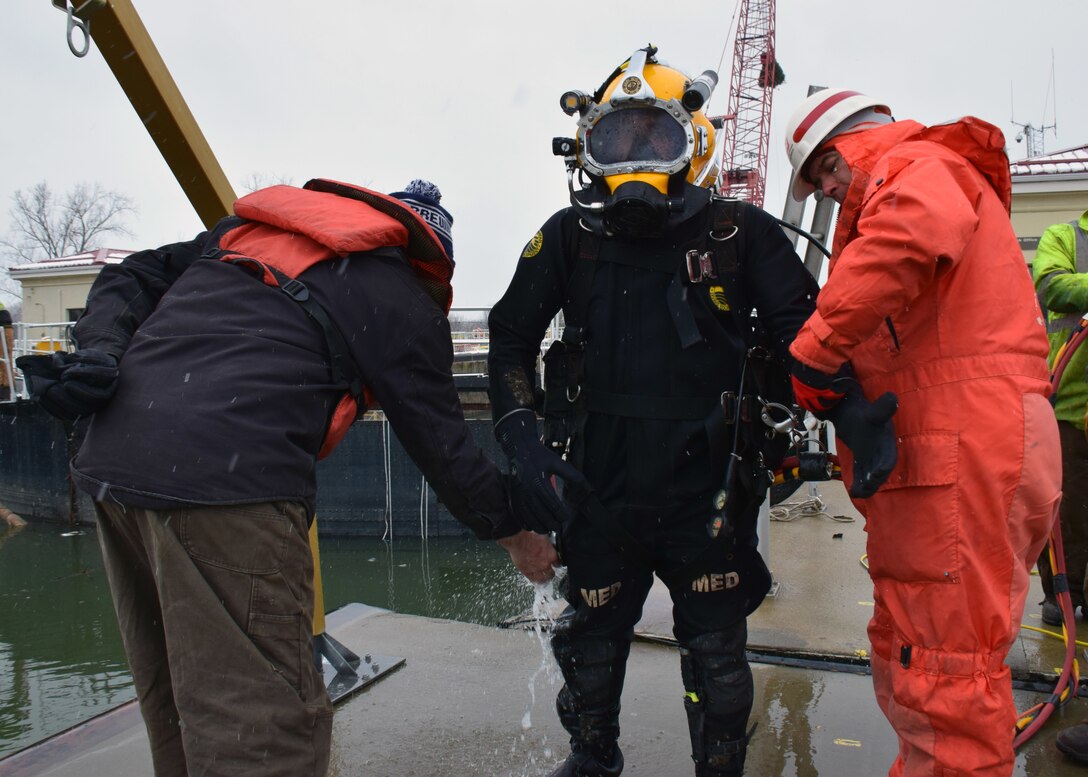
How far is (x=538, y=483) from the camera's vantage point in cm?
215

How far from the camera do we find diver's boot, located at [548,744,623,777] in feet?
7.71

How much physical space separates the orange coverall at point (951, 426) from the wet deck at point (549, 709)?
84 centimetres

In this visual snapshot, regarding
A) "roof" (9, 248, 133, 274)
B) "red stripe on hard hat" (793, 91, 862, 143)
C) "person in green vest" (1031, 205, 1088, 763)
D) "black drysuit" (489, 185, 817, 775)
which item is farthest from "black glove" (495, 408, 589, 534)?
"roof" (9, 248, 133, 274)

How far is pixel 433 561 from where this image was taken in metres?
11.6

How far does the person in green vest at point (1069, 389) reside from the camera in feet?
11.1

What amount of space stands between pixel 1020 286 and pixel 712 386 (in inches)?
29.5

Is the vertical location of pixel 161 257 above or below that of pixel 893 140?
below

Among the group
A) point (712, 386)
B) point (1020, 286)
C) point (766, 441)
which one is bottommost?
point (766, 441)

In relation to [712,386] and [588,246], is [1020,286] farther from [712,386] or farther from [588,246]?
[588,246]

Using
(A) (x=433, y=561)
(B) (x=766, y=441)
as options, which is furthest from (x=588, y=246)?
(A) (x=433, y=561)

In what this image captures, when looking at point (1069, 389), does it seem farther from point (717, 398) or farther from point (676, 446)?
point (676, 446)

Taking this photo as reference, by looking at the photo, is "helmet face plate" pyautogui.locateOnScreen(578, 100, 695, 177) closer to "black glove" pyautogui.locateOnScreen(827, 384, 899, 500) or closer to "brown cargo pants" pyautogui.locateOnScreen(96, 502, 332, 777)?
"black glove" pyautogui.locateOnScreen(827, 384, 899, 500)

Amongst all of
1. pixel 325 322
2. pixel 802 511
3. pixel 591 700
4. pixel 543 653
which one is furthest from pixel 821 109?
pixel 802 511

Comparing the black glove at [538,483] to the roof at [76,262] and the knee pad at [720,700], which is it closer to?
the knee pad at [720,700]
